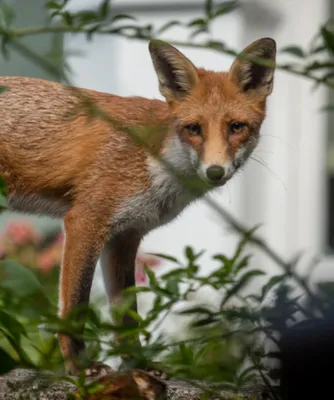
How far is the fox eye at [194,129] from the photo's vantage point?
3598mm

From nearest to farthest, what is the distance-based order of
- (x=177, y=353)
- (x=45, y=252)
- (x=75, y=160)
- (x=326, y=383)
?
(x=326, y=383)
(x=177, y=353)
(x=75, y=160)
(x=45, y=252)

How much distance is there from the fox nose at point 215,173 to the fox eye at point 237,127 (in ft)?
0.89

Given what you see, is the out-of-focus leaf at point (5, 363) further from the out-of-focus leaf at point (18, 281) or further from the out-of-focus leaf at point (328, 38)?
the out-of-focus leaf at point (328, 38)

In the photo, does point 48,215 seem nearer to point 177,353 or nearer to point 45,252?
point 177,353

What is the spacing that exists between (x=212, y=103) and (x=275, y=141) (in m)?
5.71

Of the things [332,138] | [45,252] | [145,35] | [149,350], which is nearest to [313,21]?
[332,138]

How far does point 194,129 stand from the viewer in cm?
362

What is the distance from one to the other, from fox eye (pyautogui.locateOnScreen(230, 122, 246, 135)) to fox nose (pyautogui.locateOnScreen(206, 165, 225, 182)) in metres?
0.27

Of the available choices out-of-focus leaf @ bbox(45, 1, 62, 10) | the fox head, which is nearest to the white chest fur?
the fox head

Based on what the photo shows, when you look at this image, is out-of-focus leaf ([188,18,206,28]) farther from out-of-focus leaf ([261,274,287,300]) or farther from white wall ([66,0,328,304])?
white wall ([66,0,328,304])

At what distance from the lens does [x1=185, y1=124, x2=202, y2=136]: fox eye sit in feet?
11.8

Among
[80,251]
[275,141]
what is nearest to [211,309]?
[80,251]

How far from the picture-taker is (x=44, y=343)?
3486mm

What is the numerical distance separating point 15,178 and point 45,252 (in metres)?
2.60
